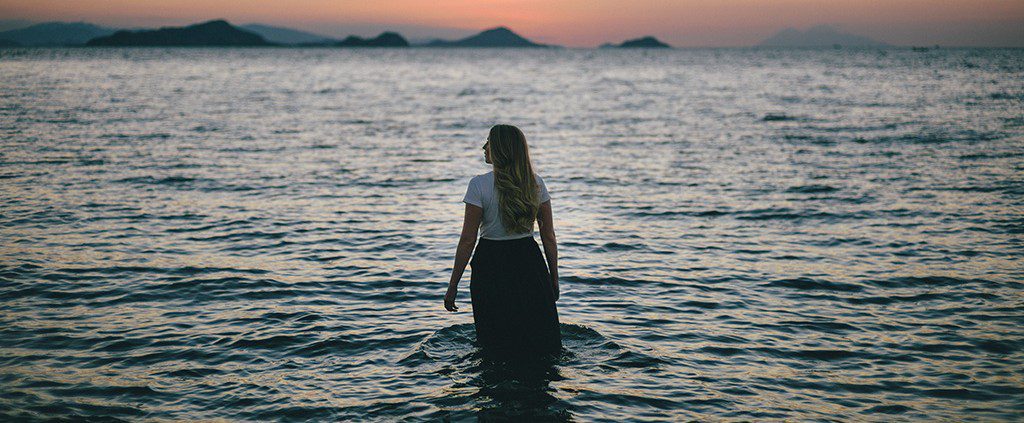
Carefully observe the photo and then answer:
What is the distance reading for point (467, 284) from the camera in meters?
13.4

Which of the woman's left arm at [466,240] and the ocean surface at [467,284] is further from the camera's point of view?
the ocean surface at [467,284]

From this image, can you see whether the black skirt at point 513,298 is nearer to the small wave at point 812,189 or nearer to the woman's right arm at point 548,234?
the woman's right arm at point 548,234

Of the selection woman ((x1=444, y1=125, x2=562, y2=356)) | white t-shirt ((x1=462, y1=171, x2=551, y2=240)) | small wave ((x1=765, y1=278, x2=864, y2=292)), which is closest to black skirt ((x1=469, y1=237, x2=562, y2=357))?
woman ((x1=444, y1=125, x2=562, y2=356))

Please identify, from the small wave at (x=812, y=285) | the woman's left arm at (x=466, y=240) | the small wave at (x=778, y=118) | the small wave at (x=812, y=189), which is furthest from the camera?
the small wave at (x=778, y=118)

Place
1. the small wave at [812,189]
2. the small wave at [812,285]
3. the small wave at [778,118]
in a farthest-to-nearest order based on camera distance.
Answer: the small wave at [778,118] → the small wave at [812,189] → the small wave at [812,285]

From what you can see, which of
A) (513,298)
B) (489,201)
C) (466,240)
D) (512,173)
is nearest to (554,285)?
(513,298)

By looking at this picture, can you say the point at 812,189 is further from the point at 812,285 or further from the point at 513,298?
the point at 513,298

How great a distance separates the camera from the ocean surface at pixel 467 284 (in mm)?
8336

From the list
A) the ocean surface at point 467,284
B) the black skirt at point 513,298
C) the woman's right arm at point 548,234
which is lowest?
the ocean surface at point 467,284

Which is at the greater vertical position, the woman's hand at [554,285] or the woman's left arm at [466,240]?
the woman's left arm at [466,240]

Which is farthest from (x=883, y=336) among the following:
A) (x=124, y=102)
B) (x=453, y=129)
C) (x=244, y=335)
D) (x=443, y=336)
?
(x=124, y=102)

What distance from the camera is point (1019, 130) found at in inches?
1479

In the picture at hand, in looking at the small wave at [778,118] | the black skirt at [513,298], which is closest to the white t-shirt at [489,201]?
the black skirt at [513,298]

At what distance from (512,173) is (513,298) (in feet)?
5.31
